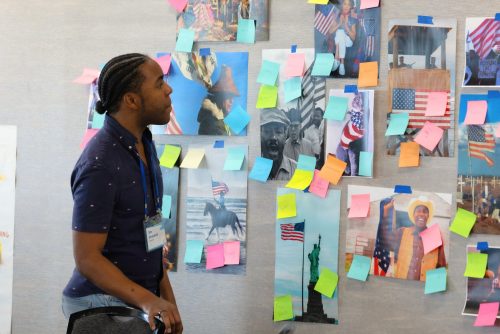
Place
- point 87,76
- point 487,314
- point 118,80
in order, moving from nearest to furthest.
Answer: point 118,80 < point 487,314 < point 87,76

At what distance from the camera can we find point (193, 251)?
8.58 feet

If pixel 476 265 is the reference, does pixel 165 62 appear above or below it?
above

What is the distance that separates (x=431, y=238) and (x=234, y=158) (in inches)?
31.4

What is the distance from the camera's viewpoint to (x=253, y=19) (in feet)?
8.29

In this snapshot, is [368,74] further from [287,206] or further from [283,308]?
[283,308]

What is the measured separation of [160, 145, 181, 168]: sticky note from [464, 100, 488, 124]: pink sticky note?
1110 millimetres

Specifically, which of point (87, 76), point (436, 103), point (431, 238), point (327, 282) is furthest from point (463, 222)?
point (87, 76)

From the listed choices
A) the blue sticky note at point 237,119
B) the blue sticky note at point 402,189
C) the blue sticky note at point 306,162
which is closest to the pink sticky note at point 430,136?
the blue sticky note at point 402,189

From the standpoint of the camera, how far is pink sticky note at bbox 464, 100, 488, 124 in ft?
7.61

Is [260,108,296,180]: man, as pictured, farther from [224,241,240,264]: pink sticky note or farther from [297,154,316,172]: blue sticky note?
[224,241,240,264]: pink sticky note

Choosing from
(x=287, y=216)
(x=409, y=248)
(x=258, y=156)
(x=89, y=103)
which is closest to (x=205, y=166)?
(x=258, y=156)

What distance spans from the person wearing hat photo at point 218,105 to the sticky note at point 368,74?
1.58ft

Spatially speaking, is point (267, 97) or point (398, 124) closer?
point (398, 124)

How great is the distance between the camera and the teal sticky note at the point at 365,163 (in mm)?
2414
